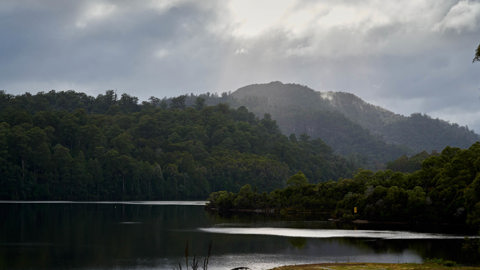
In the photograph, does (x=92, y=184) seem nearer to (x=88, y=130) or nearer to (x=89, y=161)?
(x=89, y=161)

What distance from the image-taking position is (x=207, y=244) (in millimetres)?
53969

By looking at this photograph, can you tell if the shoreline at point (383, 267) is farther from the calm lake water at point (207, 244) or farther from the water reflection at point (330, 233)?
the water reflection at point (330, 233)

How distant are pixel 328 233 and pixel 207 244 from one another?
1881 centimetres

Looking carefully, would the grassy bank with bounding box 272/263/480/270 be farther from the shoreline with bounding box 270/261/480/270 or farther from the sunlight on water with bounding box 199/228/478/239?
the sunlight on water with bounding box 199/228/478/239

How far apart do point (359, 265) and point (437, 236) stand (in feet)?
94.7

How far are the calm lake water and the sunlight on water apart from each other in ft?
0.39

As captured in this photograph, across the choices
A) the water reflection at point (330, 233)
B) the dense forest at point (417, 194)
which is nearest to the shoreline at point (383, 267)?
the dense forest at point (417, 194)

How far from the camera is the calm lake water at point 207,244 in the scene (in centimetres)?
4256

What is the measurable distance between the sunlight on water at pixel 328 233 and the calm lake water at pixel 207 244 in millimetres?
118

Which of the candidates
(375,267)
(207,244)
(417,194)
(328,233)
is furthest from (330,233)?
(375,267)

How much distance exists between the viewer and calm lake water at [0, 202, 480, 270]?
4256 cm

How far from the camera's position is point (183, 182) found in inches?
7869

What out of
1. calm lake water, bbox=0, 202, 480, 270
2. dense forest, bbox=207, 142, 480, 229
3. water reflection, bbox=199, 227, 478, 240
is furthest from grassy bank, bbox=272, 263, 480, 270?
water reflection, bbox=199, 227, 478, 240

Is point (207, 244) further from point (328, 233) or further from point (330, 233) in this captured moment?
point (330, 233)
